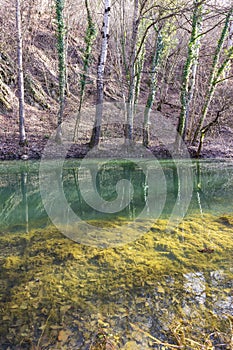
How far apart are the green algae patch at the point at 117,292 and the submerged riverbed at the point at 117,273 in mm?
12

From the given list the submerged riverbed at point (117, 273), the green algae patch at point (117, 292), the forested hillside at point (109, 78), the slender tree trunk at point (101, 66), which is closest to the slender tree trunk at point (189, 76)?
the forested hillside at point (109, 78)

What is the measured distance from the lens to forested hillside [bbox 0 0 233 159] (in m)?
13.0

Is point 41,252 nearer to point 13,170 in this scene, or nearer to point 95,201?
point 95,201

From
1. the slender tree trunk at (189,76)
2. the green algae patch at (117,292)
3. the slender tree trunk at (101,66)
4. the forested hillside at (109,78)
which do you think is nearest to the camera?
the green algae patch at (117,292)

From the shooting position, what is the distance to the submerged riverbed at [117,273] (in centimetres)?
280

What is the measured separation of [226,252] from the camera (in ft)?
15.0

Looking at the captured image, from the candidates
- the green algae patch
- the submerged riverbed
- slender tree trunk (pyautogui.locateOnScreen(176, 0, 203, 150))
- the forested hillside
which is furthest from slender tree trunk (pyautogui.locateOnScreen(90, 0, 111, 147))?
the green algae patch

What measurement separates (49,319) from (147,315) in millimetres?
1068

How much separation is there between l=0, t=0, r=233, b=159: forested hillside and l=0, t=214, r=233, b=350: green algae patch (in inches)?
311

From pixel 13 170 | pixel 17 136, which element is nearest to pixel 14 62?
pixel 17 136

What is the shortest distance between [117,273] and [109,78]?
13582 millimetres

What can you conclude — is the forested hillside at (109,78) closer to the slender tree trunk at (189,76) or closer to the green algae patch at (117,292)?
the slender tree trunk at (189,76)

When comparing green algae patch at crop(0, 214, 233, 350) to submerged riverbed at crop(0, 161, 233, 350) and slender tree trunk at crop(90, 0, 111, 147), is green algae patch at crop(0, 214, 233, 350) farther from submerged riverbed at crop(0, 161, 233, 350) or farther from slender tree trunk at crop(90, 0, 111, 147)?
slender tree trunk at crop(90, 0, 111, 147)

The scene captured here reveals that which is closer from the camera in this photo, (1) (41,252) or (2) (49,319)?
(2) (49,319)
